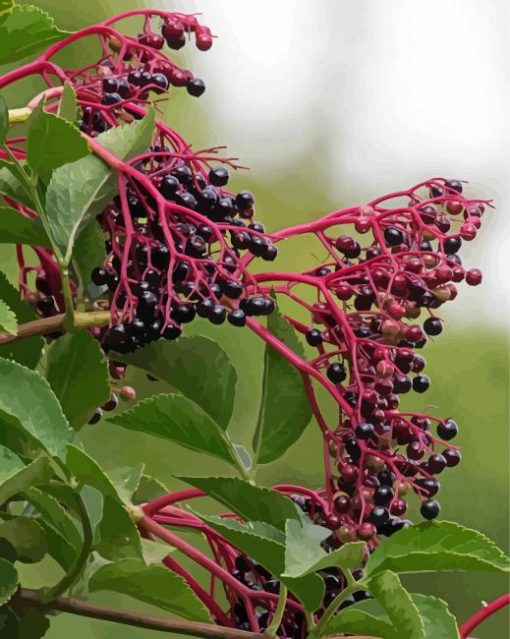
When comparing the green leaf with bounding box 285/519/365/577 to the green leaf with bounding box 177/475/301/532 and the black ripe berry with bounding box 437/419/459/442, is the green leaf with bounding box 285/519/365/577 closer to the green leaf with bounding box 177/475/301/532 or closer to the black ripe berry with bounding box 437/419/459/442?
the green leaf with bounding box 177/475/301/532

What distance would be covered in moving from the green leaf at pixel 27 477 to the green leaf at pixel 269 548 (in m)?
0.07

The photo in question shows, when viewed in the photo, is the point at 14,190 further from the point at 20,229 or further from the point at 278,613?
the point at 278,613

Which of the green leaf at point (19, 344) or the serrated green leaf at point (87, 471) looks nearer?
the serrated green leaf at point (87, 471)

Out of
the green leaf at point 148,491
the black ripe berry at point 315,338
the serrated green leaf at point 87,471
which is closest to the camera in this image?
the serrated green leaf at point 87,471

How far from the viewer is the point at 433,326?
0.62 meters

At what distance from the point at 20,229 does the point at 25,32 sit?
0.10 metres

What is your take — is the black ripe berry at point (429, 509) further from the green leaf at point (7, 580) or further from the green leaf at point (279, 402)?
the green leaf at point (7, 580)

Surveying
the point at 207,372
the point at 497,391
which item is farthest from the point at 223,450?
the point at 497,391

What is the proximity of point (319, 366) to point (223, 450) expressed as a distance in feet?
0.21

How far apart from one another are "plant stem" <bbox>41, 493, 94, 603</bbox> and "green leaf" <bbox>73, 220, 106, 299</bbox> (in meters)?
0.13

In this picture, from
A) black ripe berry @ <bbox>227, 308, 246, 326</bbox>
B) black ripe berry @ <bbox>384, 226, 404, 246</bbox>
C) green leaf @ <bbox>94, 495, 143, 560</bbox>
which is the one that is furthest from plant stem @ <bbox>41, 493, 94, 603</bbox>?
black ripe berry @ <bbox>384, 226, 404, 246</bbox>

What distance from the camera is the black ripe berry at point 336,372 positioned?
1.92 feet

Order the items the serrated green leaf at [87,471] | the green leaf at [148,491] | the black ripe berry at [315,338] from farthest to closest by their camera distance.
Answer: the green leaf at [148,491]
the black ripe berry at [315,338]
the serrated green leaf at [87,471]

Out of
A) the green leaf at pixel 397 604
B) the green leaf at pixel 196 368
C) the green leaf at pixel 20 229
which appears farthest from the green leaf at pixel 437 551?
the green leaf at pixel 20 229
